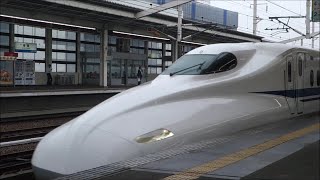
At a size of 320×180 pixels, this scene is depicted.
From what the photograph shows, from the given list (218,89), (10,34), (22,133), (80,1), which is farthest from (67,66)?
(218,89)

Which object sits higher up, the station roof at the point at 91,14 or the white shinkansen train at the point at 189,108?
the station roof at the point at 91,14

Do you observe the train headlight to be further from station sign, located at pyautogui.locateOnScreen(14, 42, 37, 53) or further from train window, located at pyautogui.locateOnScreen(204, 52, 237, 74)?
station sign, located at pyautogui.locateOnScreen(14, 42, 37, 53)

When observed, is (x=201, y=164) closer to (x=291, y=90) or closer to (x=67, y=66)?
(x=291, y=90)

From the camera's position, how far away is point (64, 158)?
5.15m

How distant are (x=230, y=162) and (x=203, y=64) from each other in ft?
10.6

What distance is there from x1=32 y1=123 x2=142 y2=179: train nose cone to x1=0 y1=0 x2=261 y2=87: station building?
18.8 metres

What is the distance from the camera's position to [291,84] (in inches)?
382

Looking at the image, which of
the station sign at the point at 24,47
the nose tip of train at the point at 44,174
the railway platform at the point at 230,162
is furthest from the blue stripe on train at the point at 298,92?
the station sign at the point at 24,47

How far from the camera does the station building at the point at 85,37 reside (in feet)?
86.6

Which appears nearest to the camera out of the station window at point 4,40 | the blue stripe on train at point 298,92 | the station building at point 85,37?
the blue stripe on train at point 298,92

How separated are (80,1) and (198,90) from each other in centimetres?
1878

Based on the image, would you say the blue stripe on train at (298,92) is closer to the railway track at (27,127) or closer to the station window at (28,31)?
the railway track at (27,127)

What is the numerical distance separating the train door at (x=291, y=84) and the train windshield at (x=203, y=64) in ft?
6.13

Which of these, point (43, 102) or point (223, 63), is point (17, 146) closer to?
point (223, 63)
